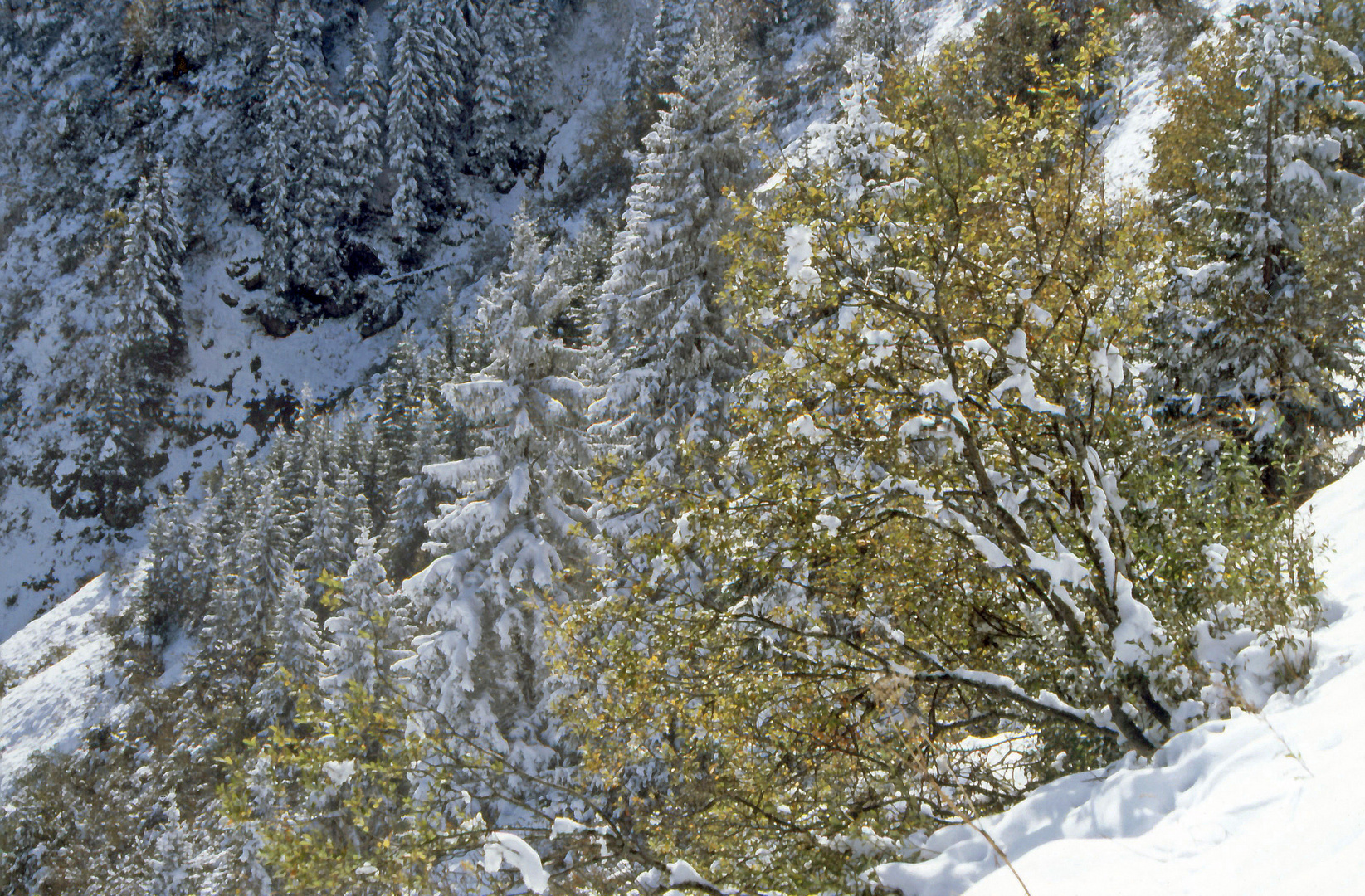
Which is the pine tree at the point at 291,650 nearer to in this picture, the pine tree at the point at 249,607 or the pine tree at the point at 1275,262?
the pine tree at the point at 249,607

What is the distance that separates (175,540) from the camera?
42125mm

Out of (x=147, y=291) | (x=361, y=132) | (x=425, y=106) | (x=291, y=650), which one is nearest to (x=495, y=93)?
(x=425, y=106)

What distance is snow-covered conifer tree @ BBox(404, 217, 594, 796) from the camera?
15.5 meters

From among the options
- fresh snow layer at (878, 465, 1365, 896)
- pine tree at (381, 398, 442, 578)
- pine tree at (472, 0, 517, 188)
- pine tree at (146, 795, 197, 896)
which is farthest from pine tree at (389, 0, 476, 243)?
fresh snow layer at (878, 465, 1365, 896)

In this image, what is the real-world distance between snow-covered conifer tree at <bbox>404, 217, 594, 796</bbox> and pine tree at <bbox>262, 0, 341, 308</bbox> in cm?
4666

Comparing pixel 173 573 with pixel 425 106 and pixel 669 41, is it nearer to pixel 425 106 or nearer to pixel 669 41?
pixel 425 106

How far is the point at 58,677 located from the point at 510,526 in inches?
1423

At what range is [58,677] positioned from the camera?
39.1 metres

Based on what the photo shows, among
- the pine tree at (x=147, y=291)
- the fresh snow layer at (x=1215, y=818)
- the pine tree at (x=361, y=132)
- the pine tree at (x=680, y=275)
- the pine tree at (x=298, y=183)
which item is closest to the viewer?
the fresh snow layer at (x=1215, y=818)

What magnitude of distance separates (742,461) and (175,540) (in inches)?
1766

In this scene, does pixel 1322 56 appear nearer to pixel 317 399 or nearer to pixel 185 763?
pixel 185 763

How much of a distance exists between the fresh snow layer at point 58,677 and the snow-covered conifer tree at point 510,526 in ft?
95.2

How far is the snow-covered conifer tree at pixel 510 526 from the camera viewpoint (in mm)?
15531

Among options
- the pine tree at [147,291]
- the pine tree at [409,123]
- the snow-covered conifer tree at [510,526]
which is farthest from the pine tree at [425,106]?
the snow-covered conifer tree at [510,526]
